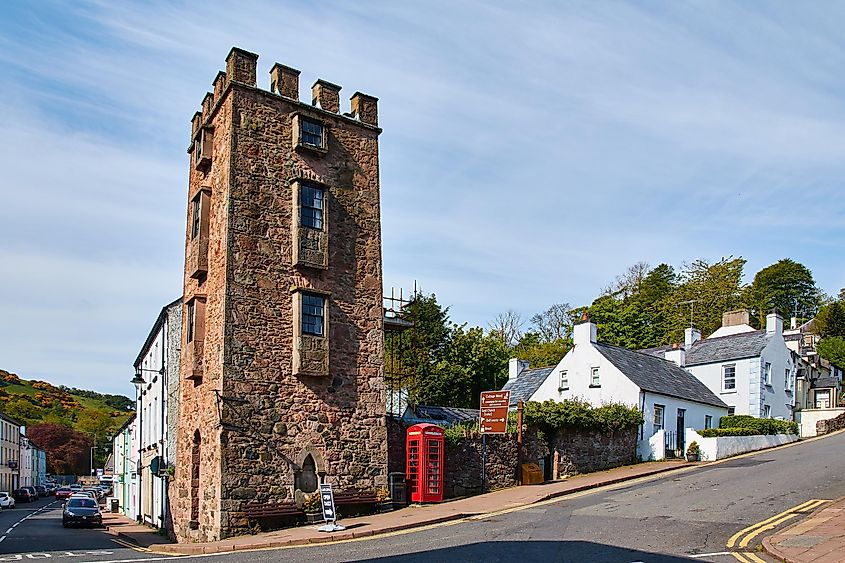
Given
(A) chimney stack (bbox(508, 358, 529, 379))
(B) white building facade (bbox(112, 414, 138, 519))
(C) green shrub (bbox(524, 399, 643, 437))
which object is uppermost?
(A) chimney stack (bbox(508, 358, 529, 379))

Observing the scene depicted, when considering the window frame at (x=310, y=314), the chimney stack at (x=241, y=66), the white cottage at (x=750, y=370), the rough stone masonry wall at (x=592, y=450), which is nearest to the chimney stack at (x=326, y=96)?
the chimney stack at (x=241, y=66)

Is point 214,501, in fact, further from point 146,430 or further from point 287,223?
point 146,430

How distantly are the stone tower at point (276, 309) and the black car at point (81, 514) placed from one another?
14.9 metres

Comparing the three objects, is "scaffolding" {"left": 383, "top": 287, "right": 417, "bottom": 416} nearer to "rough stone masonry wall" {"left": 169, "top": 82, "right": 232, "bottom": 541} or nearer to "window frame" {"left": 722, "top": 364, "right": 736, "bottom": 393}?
"rough stone masonry wall" {"left": 169, "top": 82, "right": 232, "bottom": 541}

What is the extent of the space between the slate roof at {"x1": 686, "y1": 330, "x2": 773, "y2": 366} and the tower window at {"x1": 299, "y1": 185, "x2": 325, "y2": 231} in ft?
98.0

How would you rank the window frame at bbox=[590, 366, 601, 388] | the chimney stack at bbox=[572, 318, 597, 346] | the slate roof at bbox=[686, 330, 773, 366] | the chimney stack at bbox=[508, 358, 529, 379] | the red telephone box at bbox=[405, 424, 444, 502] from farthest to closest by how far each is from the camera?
1. the chimney stack at bbox=[508, 358, 529, 379]
2. the slate roof at bbox=[686, 330, 773, 366]
3. the chimney stack at bbox=[572, 318, 597, 346]
4. the window frame at bbox=[590, 366, 601, 388]
5. the red telephone box at bbox=[405, 424, 444, 502]

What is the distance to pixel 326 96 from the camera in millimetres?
23844

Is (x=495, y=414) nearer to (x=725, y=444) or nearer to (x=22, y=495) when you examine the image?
(x=725, y=444)

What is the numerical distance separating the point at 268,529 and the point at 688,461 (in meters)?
19.9

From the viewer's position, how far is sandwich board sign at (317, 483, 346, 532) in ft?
63.3

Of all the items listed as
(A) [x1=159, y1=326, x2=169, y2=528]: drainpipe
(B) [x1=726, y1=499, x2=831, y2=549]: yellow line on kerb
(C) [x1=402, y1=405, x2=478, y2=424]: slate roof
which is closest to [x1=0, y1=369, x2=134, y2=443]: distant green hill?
(A) [x1=159, y1=326, x2=169, y2=528]: drainpipe

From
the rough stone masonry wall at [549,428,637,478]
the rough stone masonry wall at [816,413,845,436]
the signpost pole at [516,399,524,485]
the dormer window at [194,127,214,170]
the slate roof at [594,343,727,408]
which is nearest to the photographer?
the dormer window at [194,127,214,170]

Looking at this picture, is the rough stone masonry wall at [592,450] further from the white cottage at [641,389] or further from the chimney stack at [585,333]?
the chimney stack at [585,333]

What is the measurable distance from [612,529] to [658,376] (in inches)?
881
